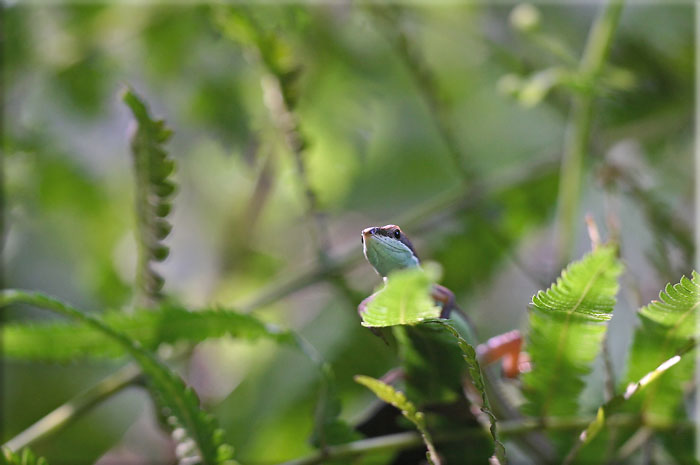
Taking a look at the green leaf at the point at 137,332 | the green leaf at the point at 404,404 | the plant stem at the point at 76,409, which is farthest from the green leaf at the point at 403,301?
the plant stem at the point at 76,409

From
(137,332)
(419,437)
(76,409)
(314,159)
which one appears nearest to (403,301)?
(419,437)

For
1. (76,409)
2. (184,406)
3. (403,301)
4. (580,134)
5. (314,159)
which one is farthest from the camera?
(314,159)

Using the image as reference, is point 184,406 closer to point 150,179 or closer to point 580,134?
point 150,179

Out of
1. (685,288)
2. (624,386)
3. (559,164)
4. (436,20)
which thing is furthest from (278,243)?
(685,288)

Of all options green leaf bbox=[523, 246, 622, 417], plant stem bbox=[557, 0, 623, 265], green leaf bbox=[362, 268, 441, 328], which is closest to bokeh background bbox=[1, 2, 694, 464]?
plant stem bbox=[557, 0, 623, 265]

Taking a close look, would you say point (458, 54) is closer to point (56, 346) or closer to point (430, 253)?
point (430, 253)

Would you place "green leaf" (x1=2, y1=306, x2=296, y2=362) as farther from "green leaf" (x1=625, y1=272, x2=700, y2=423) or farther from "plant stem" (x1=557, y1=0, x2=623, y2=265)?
"plant stem" (x1=557, y1=0, x2=623, y2=265)
